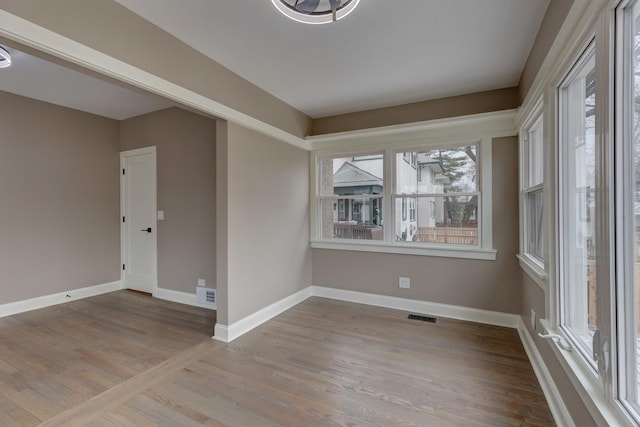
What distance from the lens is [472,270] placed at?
3.29m

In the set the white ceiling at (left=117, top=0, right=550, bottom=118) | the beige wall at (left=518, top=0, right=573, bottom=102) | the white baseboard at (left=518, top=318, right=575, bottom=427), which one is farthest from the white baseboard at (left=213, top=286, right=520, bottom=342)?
the white ceiling at (left=117, top=0, right=550, bottom=118)

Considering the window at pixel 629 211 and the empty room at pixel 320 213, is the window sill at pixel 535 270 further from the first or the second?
the window at pixel 629 211

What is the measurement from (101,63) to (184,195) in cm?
219

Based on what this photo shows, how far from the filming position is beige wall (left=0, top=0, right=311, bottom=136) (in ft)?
5.35

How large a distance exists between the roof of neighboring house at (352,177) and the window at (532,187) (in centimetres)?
156

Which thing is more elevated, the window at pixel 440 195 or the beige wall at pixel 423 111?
the beige wall at pixel 423 111

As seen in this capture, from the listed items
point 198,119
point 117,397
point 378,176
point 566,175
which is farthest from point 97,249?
point 566,175

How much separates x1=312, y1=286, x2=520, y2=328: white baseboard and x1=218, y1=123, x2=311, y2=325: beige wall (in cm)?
48

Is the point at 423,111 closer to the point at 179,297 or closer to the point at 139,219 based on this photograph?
the point at 179,297

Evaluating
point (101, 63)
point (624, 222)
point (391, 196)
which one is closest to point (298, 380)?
point (624, 222)

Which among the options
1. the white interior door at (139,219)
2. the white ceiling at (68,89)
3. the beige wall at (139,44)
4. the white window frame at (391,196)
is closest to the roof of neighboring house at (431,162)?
the white window frame at (391,196)

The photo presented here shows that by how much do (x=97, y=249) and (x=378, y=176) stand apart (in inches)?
160

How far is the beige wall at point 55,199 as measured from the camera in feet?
11.3

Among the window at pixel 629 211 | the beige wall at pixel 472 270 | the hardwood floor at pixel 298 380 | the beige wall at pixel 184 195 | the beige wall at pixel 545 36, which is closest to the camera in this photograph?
the window at pixel 629 211
